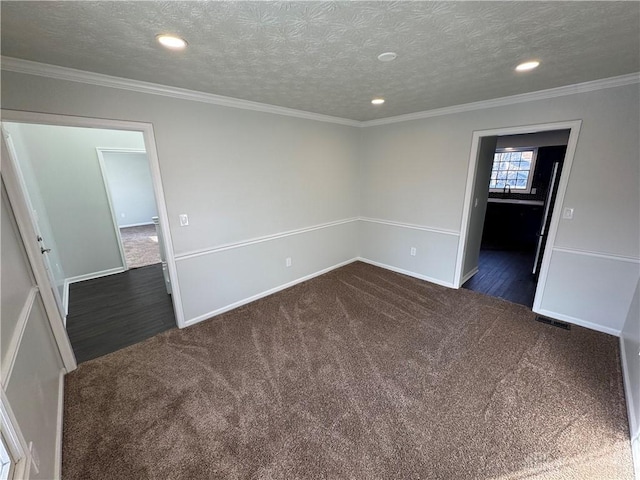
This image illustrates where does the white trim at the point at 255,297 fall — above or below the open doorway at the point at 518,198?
below

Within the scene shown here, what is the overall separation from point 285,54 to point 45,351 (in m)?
2.68

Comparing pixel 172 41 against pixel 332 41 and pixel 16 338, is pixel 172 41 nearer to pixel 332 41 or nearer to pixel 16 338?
pixel 332 41

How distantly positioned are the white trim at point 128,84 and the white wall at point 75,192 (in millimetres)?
2491

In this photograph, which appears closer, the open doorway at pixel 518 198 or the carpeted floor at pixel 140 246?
the open doorway at pixel 518 198

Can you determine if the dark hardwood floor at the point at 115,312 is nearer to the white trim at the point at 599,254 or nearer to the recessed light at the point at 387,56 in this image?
the recessed light at the point at 387,56

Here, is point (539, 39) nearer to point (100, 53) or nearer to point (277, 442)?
point (100, 53)

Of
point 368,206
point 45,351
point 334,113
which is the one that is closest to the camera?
point 45,351

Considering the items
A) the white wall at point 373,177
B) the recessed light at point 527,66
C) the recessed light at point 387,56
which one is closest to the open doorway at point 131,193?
the white wall at point 373,177

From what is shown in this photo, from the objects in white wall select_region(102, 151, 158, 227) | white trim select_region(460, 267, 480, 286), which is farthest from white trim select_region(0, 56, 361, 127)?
white wall select_region(102, 151, 158, 227)

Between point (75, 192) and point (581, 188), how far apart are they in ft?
21.7

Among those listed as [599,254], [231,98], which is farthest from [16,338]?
[599,254]

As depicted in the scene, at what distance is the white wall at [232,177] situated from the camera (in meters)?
2.16

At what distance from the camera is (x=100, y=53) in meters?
1.67

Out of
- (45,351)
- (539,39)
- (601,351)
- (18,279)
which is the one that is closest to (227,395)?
(45,351)
